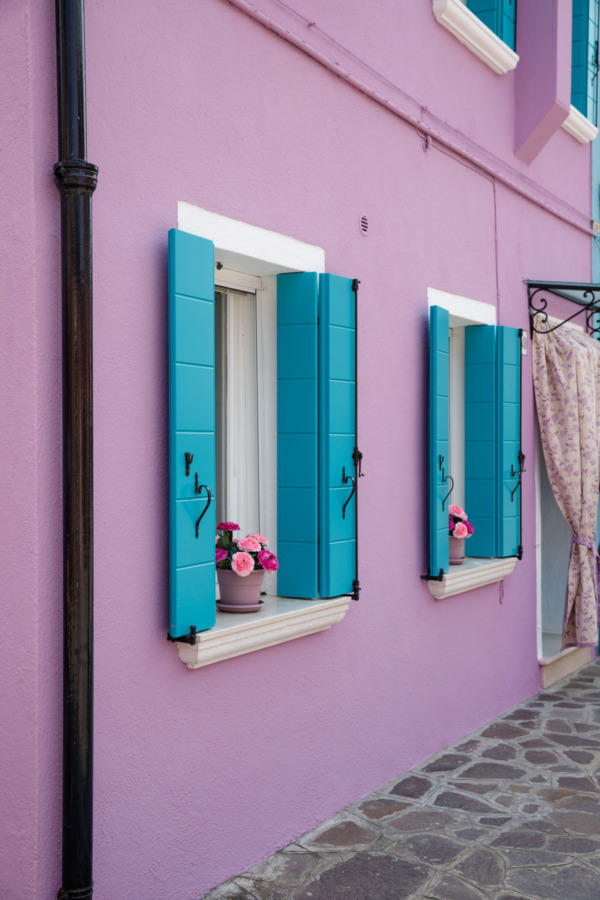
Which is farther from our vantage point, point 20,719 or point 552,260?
point 552,260

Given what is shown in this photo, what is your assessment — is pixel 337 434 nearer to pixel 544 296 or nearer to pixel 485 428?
pixel 485 428

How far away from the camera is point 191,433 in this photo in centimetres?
346

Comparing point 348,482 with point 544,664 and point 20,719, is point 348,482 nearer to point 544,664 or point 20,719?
point 20,719

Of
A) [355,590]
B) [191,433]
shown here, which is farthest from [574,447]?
[191,433]

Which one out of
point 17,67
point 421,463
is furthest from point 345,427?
point 17,67

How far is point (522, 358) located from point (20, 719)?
15.4 ft

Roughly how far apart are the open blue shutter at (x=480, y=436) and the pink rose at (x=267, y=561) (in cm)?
256

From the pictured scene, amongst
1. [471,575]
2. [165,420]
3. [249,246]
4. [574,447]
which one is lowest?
[471,575]

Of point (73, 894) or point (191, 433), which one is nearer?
point (73, 894)

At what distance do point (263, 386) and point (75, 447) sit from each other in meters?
1.55

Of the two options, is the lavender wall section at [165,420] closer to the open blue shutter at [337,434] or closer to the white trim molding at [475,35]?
the white trim molding at [475,35]

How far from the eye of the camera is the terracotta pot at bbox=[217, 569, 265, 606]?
12.9 ft

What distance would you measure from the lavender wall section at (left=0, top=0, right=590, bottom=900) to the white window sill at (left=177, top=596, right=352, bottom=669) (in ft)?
0.32

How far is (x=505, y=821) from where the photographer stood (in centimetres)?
438
